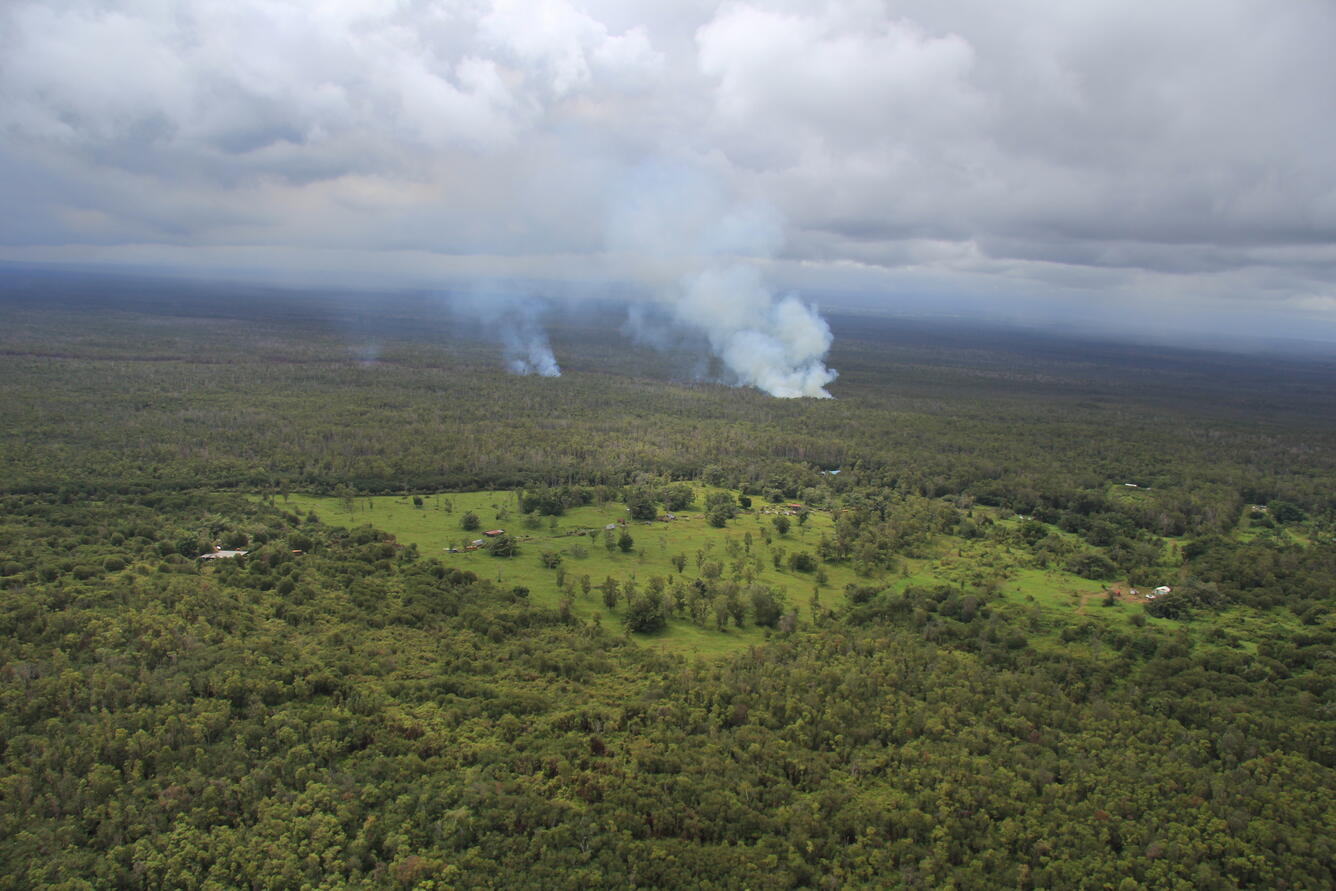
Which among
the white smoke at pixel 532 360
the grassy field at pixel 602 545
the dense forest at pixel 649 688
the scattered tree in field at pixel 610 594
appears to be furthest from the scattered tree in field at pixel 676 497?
the white smoke at pixel 532 360

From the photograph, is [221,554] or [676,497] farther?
[676,497]

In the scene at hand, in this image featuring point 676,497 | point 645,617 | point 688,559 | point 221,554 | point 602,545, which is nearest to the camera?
point 645,617

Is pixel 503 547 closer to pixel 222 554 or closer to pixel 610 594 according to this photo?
pixel 610 594

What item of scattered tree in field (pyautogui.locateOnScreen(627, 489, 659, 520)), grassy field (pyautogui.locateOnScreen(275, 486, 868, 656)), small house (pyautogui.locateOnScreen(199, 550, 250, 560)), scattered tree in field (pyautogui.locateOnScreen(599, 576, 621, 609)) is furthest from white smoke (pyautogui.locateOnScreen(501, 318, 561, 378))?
scattered tree in field (pyautogui.locateOnScreen(599, 576, 621, 609))

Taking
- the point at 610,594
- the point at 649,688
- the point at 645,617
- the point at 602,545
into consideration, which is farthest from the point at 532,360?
the point at 649,688

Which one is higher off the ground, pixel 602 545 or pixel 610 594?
pixel 610 594

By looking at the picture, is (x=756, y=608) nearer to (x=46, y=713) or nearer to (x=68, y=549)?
(x=46, y=713)

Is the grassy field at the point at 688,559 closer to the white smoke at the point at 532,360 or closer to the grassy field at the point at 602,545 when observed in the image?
the grassy field at the point at 602,545

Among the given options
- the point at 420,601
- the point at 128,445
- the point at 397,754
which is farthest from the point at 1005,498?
the point at 128,445
